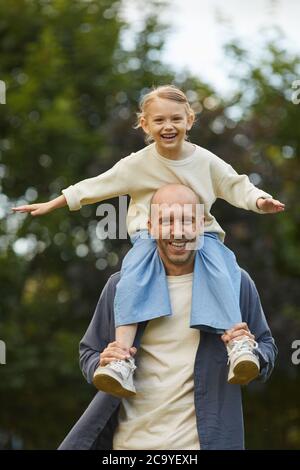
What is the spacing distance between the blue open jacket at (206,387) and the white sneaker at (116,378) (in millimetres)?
189

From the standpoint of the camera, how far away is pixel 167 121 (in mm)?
5547

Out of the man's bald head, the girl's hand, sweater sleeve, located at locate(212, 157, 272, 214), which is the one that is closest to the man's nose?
the man's bald head

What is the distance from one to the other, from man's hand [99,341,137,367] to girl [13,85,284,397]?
16 millimetres

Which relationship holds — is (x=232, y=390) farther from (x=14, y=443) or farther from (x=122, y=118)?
(x=122, y=118)

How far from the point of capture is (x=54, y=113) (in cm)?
2425

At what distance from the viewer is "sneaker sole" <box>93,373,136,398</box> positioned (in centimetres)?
525

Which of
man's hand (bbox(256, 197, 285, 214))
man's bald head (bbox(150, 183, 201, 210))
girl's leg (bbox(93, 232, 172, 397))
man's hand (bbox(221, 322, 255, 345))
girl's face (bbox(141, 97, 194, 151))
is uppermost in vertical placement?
girl's face (bbox(141, 97, 194, 151))

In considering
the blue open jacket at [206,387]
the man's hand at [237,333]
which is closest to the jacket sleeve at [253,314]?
the blue open jacket at [206,387]

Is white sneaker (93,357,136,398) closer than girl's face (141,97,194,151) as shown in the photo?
Yes

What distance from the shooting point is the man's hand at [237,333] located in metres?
5.29

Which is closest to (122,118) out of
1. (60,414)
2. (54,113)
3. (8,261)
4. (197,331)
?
(54,113)

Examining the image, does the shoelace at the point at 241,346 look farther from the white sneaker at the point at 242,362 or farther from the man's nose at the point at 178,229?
the man's nose at the point at 178,229

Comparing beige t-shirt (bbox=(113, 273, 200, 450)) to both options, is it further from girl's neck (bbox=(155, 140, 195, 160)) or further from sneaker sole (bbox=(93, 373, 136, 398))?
girl's neck (bbox=(155, 140, 195, 160))

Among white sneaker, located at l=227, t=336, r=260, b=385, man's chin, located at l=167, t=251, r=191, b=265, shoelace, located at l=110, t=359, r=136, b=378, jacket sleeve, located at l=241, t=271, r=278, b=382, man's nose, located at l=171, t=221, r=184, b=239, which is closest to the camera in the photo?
white sneaker, located at l=227, t=336, r=260, b=385
